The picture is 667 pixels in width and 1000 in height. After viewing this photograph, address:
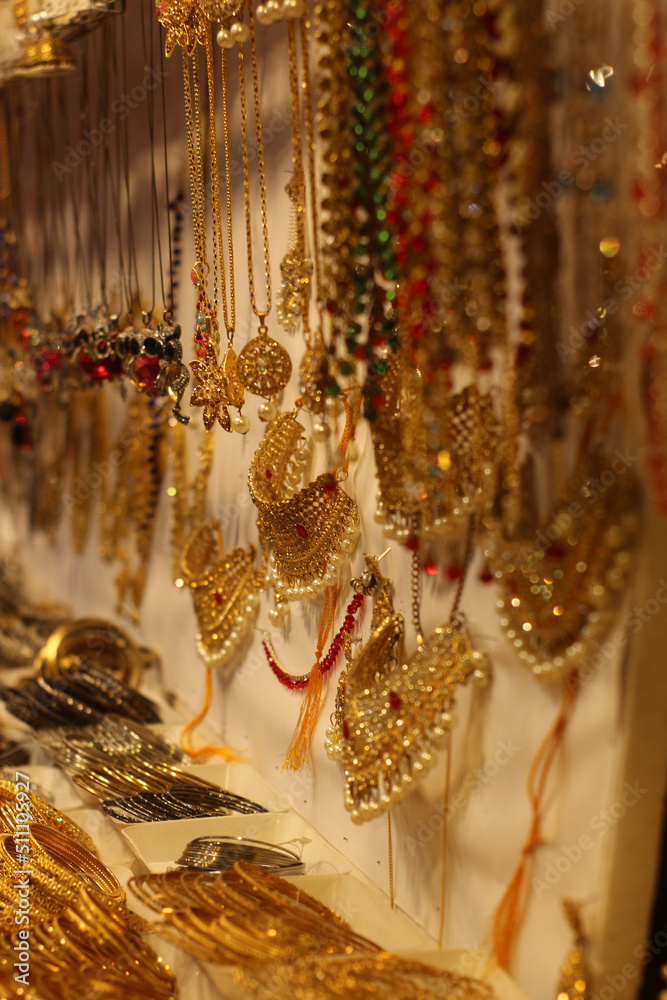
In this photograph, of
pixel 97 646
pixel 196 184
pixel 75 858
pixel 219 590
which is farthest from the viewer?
pixel 97 646

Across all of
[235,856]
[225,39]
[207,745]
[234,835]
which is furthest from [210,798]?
[225,39]

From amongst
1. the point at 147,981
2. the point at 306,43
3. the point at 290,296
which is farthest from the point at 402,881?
the point at 306,43

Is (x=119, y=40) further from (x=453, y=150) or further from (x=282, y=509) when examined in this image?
(x=453, y=150)

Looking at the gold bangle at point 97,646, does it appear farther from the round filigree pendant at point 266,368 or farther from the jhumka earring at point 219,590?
the round filigree pendant at point 266,368

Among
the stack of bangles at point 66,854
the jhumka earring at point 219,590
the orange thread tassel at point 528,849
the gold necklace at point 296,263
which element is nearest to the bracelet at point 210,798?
the stack of bangles at point 66,854

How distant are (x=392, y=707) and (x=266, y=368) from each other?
546 mm

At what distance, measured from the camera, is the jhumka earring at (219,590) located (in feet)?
6.11

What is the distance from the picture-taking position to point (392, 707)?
1.22 m

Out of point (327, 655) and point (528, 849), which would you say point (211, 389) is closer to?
point (327, 655)

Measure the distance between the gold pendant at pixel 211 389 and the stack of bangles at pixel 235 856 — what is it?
2.08 ft

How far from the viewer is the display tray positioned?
4.95 ft

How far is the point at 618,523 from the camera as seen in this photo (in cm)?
95

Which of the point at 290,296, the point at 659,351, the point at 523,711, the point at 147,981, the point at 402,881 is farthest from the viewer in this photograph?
the point at 290,296

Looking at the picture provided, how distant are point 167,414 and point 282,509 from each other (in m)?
0.80
